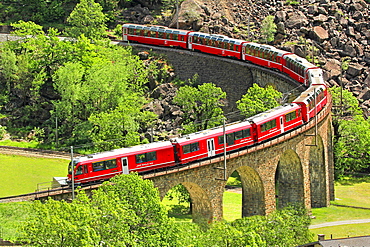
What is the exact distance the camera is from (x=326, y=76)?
11519cm

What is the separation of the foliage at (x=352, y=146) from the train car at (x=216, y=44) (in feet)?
61.1

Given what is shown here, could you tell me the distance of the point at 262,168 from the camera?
3009 inches

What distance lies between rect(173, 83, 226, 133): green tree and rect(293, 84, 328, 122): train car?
13778 millimetres

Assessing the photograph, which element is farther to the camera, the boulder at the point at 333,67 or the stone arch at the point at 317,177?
the boulder at the point at 333,67

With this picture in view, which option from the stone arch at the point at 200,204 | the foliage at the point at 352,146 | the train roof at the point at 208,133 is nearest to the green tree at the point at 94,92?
the train roof at the point at 208,133

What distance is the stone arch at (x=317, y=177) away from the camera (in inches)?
3588

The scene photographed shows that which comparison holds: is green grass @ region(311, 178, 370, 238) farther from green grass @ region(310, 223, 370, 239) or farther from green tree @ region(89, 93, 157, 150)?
green tree @ region(89, 93, 157, 150)

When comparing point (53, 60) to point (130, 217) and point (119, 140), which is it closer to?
point (119, 140)

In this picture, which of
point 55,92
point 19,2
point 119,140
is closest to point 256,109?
point 119,140

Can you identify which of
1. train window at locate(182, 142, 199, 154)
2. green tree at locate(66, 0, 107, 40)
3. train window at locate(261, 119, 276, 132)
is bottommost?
train window at locate(182, 142, 199, 154)

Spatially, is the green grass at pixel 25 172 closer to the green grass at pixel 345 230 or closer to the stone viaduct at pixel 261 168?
the stone viaduct at pixel 261 168

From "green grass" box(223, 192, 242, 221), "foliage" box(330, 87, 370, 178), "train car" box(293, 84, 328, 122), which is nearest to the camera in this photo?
"train car" box(293, 84, 328, 122)

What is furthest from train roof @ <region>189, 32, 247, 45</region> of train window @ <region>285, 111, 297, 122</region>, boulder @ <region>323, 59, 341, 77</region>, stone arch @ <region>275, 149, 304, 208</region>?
train window @ <region>285, 111, 297, 122</region>

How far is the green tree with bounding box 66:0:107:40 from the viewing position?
121 metres
